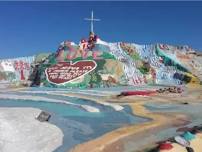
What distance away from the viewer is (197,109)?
47.0 m

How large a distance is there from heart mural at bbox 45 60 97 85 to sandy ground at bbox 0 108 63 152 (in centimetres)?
4563

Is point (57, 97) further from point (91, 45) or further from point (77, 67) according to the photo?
point (91, 45)

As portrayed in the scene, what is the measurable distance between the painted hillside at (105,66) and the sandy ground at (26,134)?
46.3 m

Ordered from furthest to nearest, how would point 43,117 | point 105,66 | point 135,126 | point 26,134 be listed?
point 105,66, point 43,117, point 135,126, point 26,134

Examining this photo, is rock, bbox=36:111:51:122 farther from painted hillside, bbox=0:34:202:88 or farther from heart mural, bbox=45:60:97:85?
heart mural, bbox=45:60:97:85

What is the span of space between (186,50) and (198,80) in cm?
1956

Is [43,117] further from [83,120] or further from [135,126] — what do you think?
[135,126]

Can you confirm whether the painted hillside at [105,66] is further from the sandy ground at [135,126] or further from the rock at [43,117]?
the rock at [43,117]

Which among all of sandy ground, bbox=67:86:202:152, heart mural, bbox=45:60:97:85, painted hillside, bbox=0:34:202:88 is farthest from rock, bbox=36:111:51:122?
heart mural, bbox=45:60:97:85

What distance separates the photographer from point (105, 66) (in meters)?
83.0

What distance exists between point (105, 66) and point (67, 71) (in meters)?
8.24

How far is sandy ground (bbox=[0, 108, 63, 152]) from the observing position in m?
25.1

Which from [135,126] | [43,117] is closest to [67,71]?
[43,117]

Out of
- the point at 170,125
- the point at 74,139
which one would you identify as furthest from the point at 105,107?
the point at 74,139
